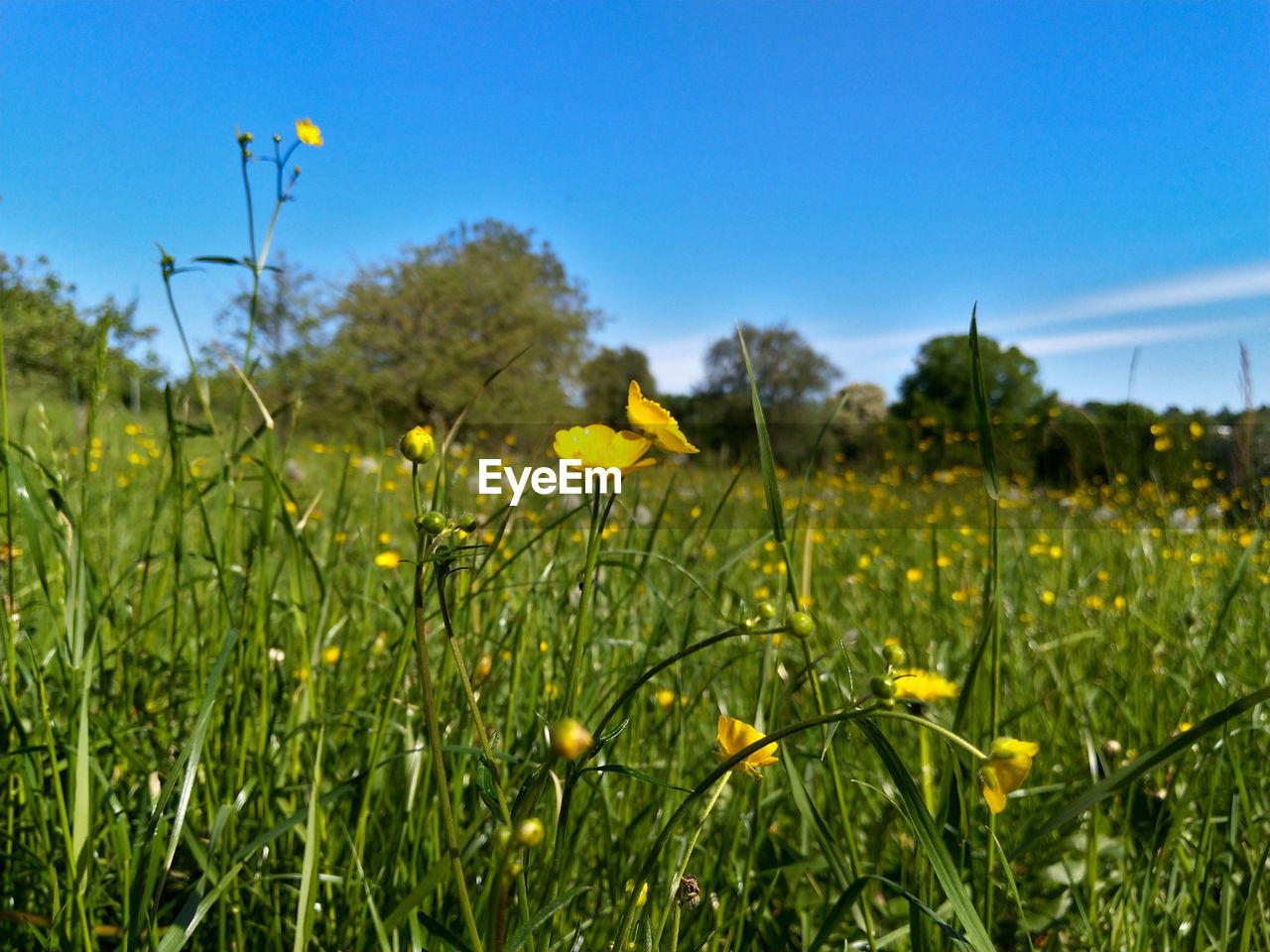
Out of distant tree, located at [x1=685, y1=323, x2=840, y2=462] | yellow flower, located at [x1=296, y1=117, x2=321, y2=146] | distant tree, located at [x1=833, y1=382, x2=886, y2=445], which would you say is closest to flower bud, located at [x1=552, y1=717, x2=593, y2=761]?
yellow flower, located at [x1=296, y1=117, x2=321, y2=146]

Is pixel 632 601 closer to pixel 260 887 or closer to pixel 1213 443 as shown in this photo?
pixel 260 887

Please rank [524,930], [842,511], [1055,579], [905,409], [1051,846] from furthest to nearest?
[905,409]
[842,511]
[1055,579]
[1051,846]
[524,930]

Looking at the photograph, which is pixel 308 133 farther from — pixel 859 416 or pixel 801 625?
pixel 859 416

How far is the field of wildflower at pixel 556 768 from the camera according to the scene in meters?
0.35

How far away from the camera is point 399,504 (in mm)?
2865

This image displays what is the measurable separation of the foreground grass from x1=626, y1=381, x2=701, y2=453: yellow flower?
79 millimetres

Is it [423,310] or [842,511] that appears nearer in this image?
[842,511]

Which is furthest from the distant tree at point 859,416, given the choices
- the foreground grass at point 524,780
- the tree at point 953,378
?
the tree at point 953,378

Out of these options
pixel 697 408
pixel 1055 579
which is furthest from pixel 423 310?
pixel 1055 579

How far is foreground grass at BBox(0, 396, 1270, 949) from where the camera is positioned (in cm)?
48

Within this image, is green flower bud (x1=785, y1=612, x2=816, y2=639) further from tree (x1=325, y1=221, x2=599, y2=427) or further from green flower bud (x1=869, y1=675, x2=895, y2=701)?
tree (x1=325, y1=221, x2=599, y2=427)

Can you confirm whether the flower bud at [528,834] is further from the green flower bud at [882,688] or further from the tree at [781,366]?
the tree at [781,366]

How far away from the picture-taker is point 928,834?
0.33 m

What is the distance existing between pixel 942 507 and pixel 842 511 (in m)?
0.49
